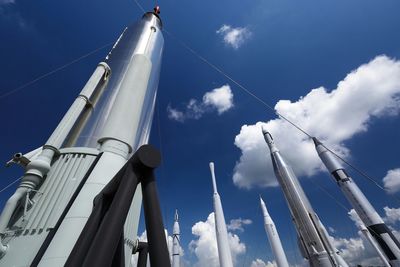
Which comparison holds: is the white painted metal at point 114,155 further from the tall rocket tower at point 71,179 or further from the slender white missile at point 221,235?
the slender white missile at point 221,235

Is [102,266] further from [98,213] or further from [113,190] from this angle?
[113,190]

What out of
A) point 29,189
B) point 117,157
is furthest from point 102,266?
point 29,189

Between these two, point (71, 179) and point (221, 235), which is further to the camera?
point (221, 235)

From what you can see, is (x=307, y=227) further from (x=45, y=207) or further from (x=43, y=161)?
(x=43, y=161)

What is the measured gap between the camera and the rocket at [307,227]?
47.4ft

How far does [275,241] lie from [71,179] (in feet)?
78.5

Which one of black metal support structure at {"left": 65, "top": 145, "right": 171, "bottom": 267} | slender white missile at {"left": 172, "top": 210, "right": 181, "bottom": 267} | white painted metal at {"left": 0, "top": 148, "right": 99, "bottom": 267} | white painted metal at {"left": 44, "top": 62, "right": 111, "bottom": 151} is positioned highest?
slender white missile at {"left": 172, "top": 210, "right": 181, "bottom": 267}

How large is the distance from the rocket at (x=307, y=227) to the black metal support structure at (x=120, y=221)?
1711 centimetres

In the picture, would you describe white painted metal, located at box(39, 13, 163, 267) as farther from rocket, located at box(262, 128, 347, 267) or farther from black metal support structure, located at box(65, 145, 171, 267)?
rocket, located at box(262, 128, 347, 267)

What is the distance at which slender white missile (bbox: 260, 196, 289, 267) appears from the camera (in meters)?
21.2

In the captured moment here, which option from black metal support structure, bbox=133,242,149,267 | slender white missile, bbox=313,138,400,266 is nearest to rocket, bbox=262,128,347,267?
slender white missile, bbox=313,138,400,266

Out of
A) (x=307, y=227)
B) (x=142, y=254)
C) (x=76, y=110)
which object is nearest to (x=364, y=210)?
(x=307, y=227)

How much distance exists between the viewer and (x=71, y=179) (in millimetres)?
3938

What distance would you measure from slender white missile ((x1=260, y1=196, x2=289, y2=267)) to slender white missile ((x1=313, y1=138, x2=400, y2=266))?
9703mm
